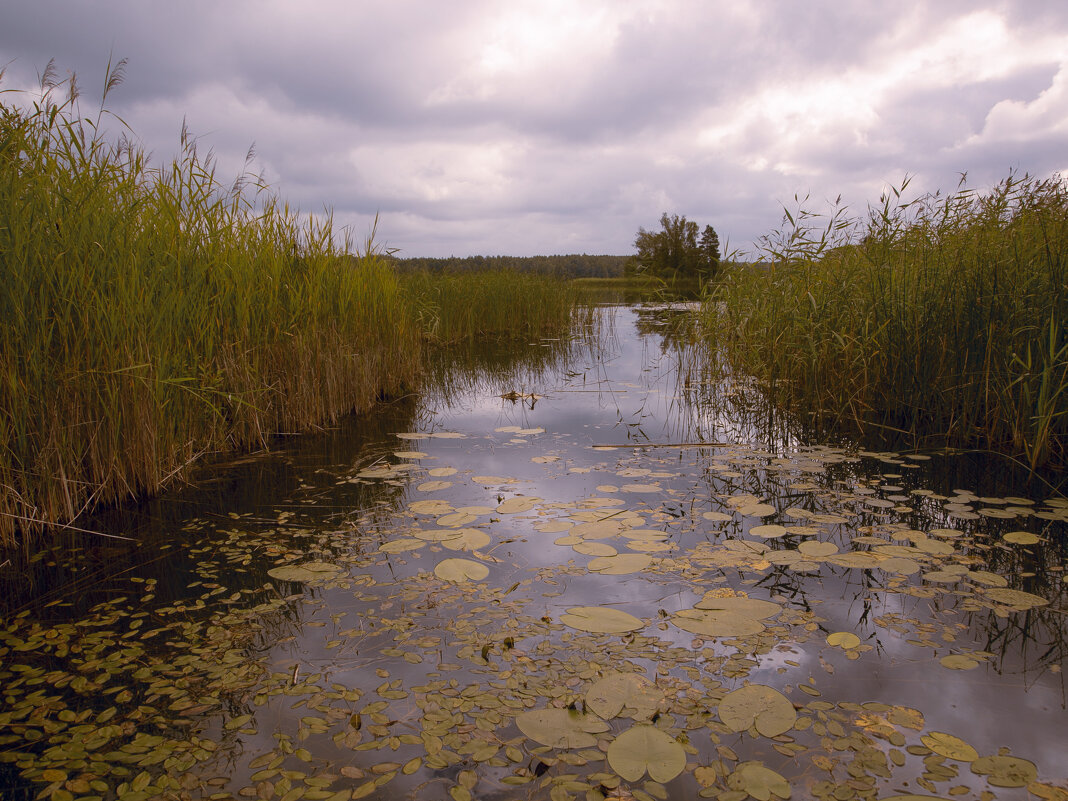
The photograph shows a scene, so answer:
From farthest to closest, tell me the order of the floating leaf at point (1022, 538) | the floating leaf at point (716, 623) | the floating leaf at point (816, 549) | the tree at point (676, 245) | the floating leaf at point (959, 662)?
1. the tree at point (676, 245)
2. the floating leaf at point (1022, 538)
3. the floating leaf at point (816, 549)
4. the floating leaf at point (716, 623)
5. the floating leaf at point (959, 662)

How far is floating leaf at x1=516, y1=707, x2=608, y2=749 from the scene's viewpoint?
142 cm

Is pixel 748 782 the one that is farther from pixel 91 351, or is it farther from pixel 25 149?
pixel 25 149

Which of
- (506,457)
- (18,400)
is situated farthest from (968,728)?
(18,400)

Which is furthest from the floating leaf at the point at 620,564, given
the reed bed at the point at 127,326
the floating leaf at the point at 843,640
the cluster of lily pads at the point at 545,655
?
the reed bed at the point at 127,326

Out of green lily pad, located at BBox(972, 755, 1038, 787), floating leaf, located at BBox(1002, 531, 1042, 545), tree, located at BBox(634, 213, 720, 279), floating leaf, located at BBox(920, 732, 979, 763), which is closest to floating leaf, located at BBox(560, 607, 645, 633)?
floating leaf, located at BBox(920, 732, 979, 763)

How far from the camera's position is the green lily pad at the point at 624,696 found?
1.51 meters

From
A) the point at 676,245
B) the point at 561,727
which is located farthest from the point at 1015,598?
the point at 676,245

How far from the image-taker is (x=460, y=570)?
2.29m

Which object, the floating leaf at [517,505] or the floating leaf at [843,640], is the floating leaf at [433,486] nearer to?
the floating leaf at [517,505]

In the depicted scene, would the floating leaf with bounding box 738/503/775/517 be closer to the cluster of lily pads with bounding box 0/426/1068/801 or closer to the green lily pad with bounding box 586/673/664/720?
the cluster of lily pads with bounding box 0/426/1068/801

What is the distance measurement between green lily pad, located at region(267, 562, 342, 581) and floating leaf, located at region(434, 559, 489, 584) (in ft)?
1.35

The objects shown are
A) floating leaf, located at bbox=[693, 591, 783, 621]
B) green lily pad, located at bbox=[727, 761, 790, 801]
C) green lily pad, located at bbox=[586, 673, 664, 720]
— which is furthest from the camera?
floating leaf, located at bbox=[693, 591, 783, 621]

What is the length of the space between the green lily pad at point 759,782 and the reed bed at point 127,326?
2863mm

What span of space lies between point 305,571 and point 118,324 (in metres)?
1.55
